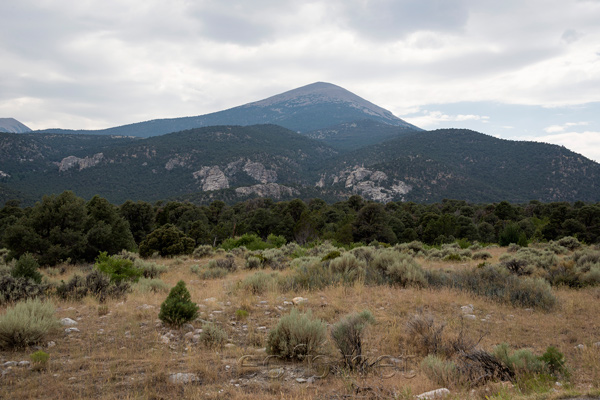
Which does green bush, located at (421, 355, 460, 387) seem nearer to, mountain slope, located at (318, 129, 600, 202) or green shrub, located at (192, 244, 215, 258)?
green shrub, located at (192, 244, 215, 258)

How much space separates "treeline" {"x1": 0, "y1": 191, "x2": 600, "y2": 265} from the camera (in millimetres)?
17344

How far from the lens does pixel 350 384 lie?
12.4ft

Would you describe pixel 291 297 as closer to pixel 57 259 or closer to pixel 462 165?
pixel 57 259

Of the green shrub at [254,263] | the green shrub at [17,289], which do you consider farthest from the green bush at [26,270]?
the green shrub at [254,263]

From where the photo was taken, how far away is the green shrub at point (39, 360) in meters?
4.30

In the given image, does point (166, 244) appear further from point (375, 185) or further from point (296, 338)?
point (375, 185)

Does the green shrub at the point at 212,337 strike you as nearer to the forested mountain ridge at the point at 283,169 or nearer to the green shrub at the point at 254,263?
the green shrub at the point at 254,263

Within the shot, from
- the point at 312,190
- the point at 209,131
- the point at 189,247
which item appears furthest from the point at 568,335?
the point at 209,131

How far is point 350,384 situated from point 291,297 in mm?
4731

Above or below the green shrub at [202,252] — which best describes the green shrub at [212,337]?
above

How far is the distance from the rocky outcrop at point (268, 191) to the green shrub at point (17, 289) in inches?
4073

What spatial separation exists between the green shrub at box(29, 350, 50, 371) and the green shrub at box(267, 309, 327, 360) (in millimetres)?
2943

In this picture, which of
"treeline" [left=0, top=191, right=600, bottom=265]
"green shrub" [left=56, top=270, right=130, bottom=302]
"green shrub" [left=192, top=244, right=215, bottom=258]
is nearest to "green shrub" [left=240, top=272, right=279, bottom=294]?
"green shrub" [left=56, top=270, right=130, bottom=302]

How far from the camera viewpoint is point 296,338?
4.84 m
